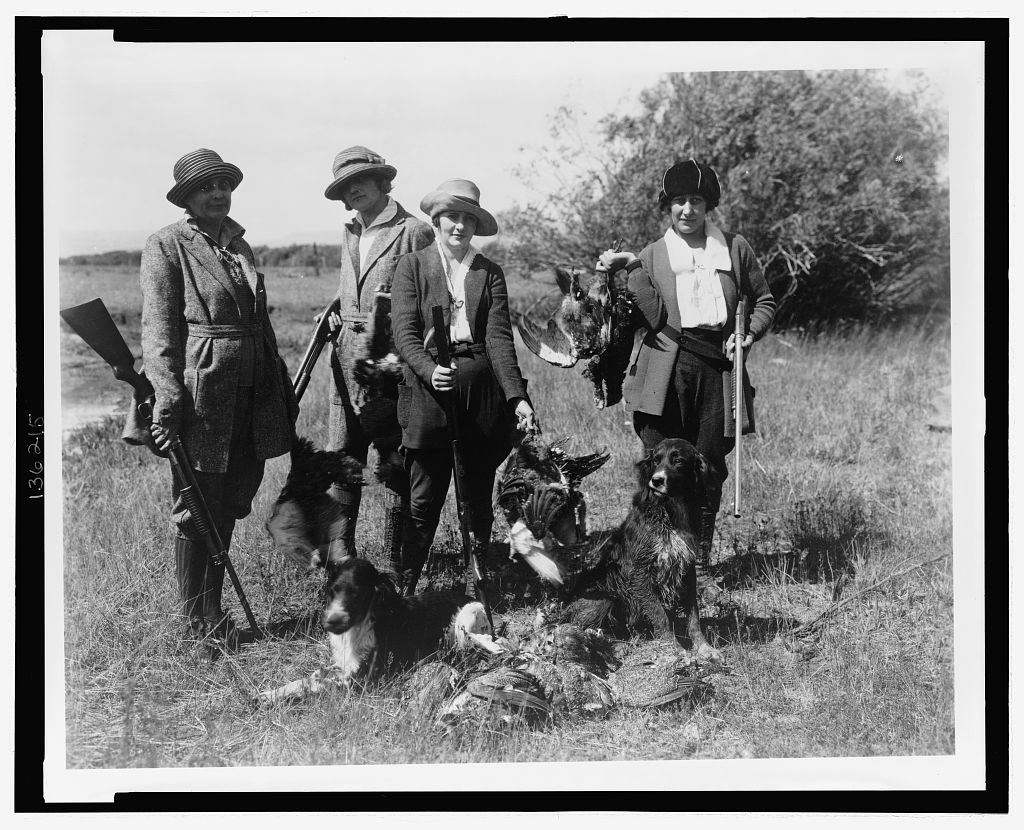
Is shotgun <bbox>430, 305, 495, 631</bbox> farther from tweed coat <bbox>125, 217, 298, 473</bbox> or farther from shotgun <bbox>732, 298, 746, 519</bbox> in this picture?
shotgun <bbox>732, 298, 746, 519</bbox>

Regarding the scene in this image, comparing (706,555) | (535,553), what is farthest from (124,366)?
(706,555)

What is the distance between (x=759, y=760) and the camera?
4.47 metres

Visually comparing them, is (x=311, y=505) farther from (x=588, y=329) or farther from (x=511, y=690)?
(x=588, y=329)

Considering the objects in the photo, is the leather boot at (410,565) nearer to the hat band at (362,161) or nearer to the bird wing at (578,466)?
the bird wing at (578,466)

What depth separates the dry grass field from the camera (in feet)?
14.4

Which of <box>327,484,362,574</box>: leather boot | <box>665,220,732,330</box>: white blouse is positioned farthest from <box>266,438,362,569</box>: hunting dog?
<box>665,220,732,330</box>: white blouse

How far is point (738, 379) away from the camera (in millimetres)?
4484

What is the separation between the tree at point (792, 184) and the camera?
4824 millimetres

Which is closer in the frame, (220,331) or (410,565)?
(220,331)

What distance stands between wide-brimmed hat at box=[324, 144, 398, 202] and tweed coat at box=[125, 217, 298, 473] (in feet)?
1.76

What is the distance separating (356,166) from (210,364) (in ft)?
3.60

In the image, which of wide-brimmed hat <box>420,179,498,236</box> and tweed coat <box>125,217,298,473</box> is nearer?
tweed coat <box>125,217,298,473</box>

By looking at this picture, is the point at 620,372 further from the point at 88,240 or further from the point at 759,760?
the point at 88,240

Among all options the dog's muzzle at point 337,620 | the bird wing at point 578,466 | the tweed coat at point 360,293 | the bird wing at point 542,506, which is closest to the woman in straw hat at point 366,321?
the tweed coat at point 360,293
